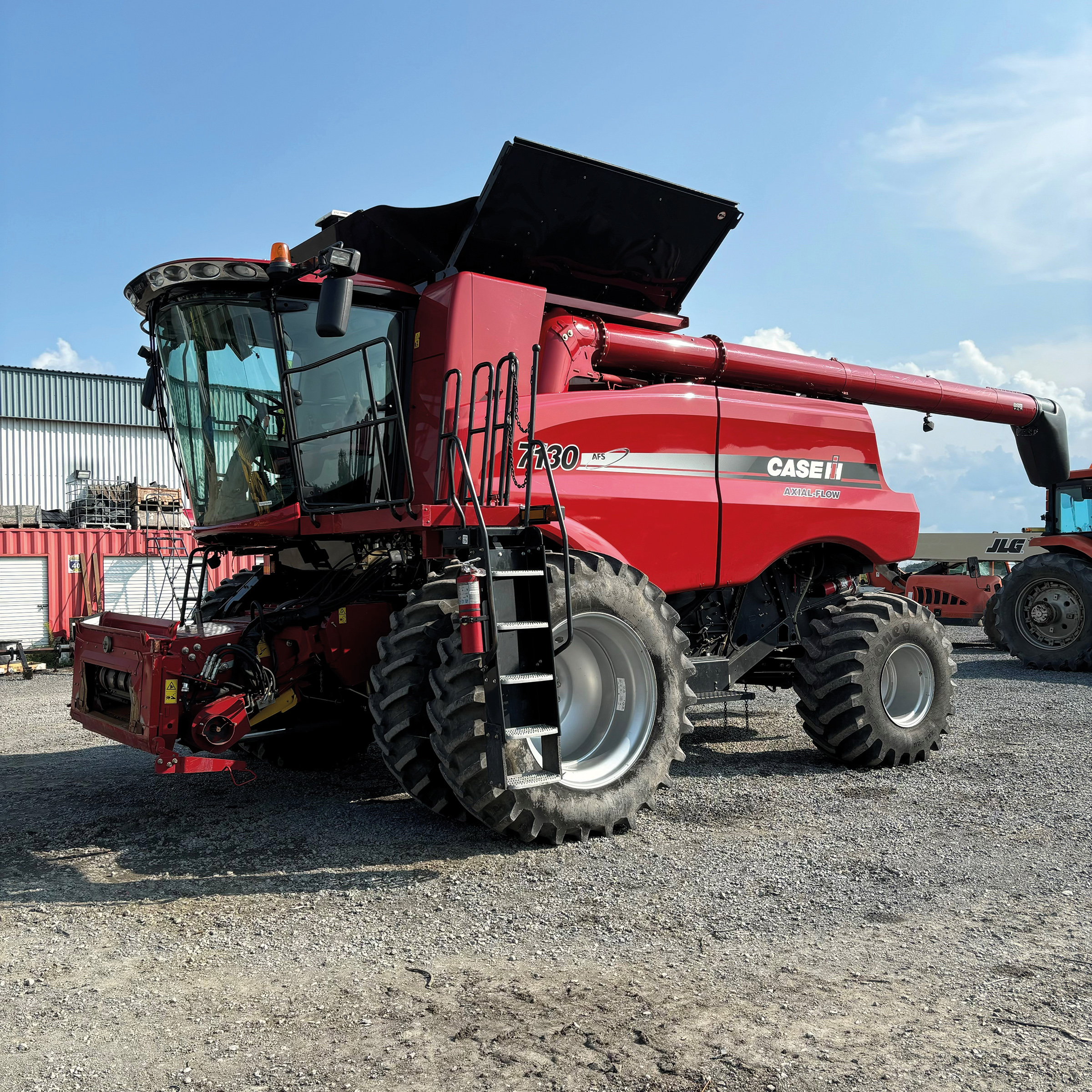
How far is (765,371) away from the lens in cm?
745

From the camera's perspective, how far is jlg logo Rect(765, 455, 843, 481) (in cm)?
713

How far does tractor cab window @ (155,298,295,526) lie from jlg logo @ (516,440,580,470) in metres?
1.39

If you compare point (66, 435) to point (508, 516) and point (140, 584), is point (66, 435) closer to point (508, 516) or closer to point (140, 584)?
point (140, 584)

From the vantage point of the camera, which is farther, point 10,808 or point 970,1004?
point 10,808

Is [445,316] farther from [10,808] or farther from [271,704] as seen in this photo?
[10,808]

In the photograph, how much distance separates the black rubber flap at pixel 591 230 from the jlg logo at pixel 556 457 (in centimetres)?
122

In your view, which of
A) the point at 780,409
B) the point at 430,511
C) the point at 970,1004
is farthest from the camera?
the point at 780,409

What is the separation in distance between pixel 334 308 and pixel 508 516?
1.46 metres

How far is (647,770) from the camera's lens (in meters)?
5.31

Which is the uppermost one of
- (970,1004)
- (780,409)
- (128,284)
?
(128,284)

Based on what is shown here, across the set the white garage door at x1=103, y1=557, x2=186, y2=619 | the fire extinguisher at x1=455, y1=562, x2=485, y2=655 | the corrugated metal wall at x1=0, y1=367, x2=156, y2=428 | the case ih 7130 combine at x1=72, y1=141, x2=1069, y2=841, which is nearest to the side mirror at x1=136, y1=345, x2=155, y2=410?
the case ih 7130 combine at x1=72, y1=141, x2=1069, y2=841

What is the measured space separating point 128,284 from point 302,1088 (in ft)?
15.8

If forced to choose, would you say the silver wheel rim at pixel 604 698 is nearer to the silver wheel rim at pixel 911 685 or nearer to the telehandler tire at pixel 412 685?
the telehandler tire at pixel 412 685

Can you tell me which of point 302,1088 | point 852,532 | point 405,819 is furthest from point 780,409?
point 302,1088
